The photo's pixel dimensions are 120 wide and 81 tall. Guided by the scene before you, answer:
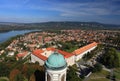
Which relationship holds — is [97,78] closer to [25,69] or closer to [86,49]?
[25,69]

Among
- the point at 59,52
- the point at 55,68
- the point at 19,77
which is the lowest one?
the point at 19,77

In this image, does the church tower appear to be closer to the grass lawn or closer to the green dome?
the green dome

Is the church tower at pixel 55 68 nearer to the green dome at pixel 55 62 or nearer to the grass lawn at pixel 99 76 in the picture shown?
the green dome at pixel 55 62

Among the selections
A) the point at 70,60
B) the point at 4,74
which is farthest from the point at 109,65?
the point at 4,74

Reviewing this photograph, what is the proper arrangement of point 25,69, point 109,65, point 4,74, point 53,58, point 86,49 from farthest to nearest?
point 86,49 < point 109,65 < point 4,74 < point 25,69 < point 53,58

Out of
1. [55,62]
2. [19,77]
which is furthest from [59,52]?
[55,62]

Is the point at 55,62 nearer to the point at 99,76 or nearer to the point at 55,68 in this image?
the point at 55,68

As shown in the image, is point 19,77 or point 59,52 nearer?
point 19,77

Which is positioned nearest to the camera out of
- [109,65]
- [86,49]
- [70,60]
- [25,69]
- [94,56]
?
[25,69]

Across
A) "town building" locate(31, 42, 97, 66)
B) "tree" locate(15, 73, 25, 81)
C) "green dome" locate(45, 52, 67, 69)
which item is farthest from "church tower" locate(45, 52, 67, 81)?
"town building" locate(31, 42, 97, 66)

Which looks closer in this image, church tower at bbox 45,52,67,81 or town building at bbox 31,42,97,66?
church tower at bbox 45,52,67,81

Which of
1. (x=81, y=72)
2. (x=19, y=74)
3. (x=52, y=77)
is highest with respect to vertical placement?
(x=52, y=77)
